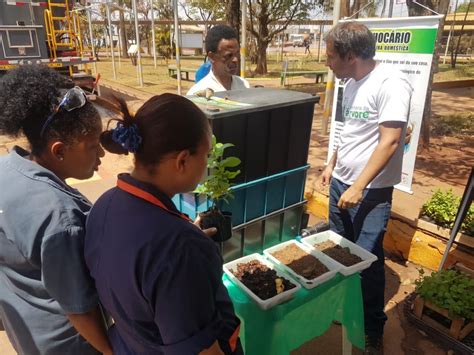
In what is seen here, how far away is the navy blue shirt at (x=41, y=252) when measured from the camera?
3.52 ft

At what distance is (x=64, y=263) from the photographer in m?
1.09

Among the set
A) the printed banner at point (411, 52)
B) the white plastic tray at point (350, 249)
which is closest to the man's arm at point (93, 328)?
the white plastic tray at point (350, 249)

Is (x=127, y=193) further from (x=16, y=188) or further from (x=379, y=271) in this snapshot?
(x=379, y=271)

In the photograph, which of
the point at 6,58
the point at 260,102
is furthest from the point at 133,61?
the point at 260,102

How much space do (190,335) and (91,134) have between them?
77 centimetres

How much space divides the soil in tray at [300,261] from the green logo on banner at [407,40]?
230 centimetres

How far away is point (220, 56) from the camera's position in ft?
9.42

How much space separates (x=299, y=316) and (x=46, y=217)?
1.24 m

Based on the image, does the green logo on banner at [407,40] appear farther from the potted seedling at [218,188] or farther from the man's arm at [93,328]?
the man's arm at [93,328]

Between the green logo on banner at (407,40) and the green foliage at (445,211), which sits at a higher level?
the green logo on banner at (407,40)

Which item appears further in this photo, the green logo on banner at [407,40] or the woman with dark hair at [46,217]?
the green logo on banner at [407,40]

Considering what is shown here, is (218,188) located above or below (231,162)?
below

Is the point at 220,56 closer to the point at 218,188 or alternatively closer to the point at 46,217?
the point at 218,188

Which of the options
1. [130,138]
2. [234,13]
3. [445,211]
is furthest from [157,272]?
[234,13]
